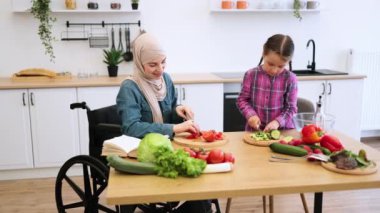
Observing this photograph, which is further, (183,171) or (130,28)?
(130,28)

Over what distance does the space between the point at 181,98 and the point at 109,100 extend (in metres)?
0.63

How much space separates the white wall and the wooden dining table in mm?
2553

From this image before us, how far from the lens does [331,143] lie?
153 cm

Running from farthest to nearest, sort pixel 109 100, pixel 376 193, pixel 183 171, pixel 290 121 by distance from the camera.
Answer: pixel 109 100, pixel 376 193, pixel 290 121, pixel 183 171

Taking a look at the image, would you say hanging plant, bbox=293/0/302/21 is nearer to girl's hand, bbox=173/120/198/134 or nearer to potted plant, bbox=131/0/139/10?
potted plant, bbox=131/0/139/10

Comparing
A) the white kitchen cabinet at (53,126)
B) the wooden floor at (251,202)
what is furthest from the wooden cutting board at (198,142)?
the white kitchen cabinet at (53,126)

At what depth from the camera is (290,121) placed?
202 centimetres

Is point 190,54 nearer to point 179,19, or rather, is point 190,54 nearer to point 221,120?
point 179,19

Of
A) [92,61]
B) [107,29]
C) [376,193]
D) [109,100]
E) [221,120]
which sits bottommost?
[376,193]

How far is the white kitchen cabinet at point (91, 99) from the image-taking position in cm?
318

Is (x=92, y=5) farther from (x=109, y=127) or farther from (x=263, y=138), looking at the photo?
(x=263, y=138)

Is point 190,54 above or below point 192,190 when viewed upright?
above

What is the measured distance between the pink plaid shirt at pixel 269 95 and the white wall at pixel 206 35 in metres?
1.77

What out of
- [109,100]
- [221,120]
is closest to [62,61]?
[109,100]
